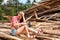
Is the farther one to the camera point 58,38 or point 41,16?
A: point 41,16

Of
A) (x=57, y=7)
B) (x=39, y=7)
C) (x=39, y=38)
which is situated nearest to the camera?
(x=39, y=38)

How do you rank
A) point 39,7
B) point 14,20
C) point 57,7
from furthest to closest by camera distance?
point 39,7, point 57,7, point 14,20

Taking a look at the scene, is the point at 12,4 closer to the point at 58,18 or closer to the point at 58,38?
the point at 58,18

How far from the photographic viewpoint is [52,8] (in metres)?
8.17

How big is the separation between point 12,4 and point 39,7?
877 centimetres

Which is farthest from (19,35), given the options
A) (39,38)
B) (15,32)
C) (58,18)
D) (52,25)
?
(58,18)

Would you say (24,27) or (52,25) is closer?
(24,27)

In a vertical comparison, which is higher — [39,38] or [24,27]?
[24,27]

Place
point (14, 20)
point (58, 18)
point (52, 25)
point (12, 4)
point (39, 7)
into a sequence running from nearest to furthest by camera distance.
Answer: point (14, 20)
point (52, 25)
point (58, 18)
point (39, 7)
point (12, 4)

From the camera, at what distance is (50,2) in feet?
26.7

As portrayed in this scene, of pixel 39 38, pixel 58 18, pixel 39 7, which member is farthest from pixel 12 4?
pixel 39 38

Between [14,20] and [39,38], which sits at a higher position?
[14,20]

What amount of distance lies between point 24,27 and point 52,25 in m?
1.74

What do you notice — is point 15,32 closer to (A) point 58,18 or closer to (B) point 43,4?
(A) point 58,18
